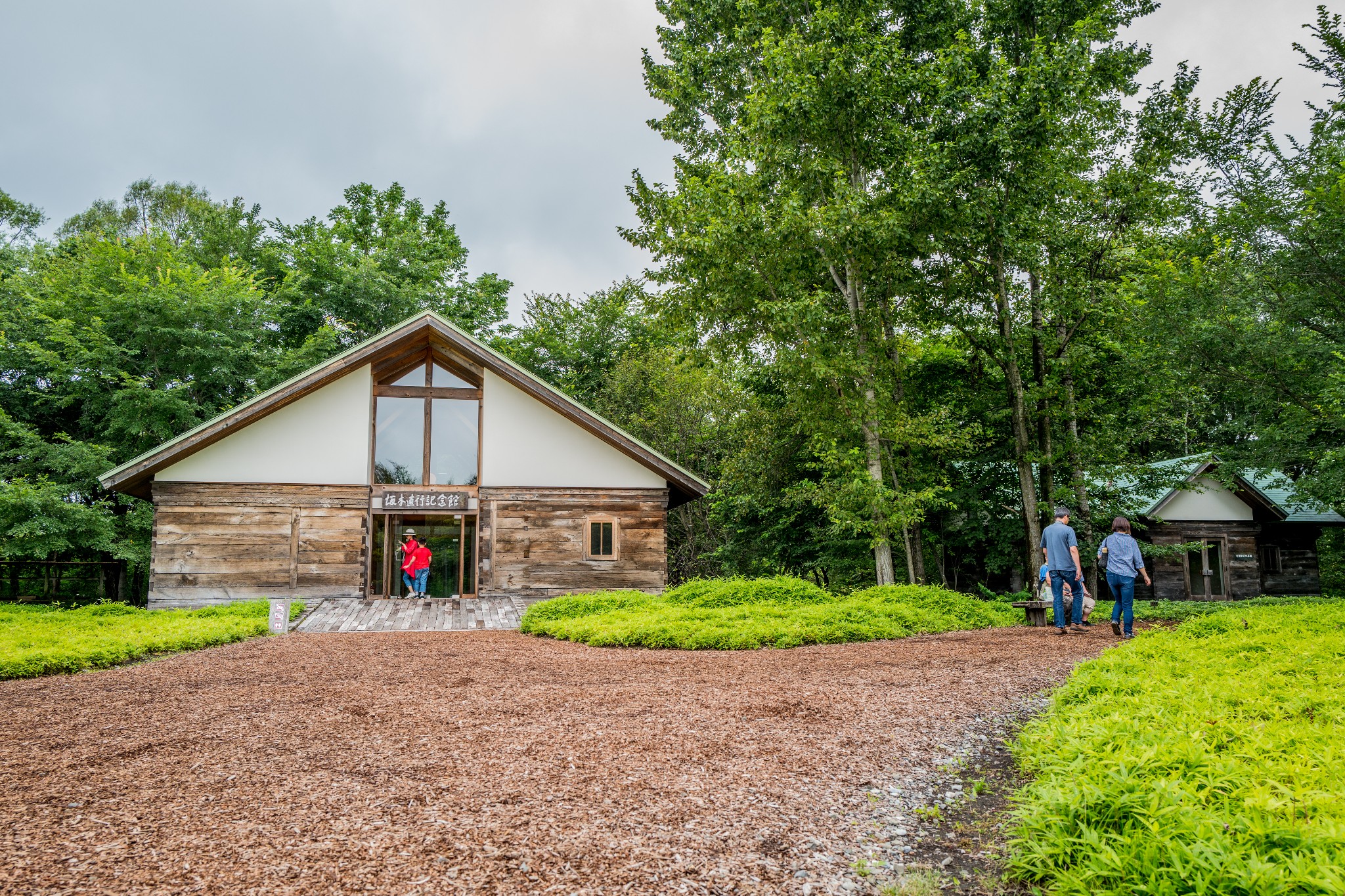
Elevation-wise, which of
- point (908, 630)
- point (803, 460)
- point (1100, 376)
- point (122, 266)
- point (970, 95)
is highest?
point (970, 95)

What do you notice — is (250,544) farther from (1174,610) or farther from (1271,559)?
(1271,559)

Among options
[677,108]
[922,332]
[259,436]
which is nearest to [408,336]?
[259,436]

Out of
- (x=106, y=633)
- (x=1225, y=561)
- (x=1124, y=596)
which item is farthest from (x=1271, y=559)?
(x=106, y=633)

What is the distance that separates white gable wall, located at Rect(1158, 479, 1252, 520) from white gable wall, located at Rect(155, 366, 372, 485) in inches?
954

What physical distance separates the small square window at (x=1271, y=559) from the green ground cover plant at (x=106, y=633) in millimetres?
29700

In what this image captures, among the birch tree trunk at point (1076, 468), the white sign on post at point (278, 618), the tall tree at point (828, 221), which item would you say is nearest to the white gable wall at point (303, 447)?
the white sign on post at point (278, 618)

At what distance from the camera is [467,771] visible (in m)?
4.57

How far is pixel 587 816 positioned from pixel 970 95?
17008mm

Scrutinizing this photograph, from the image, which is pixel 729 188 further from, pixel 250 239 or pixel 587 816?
pixel 250 239

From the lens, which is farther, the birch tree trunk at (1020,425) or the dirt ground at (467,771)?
the birch tree trunk at (1020,425)

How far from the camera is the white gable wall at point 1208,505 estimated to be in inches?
1006

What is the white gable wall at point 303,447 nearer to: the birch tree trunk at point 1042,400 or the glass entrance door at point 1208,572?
the birch tree trunk at point 1042,400

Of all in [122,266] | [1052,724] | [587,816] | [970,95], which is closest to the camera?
[587,816]

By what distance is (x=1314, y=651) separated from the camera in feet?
22.5
